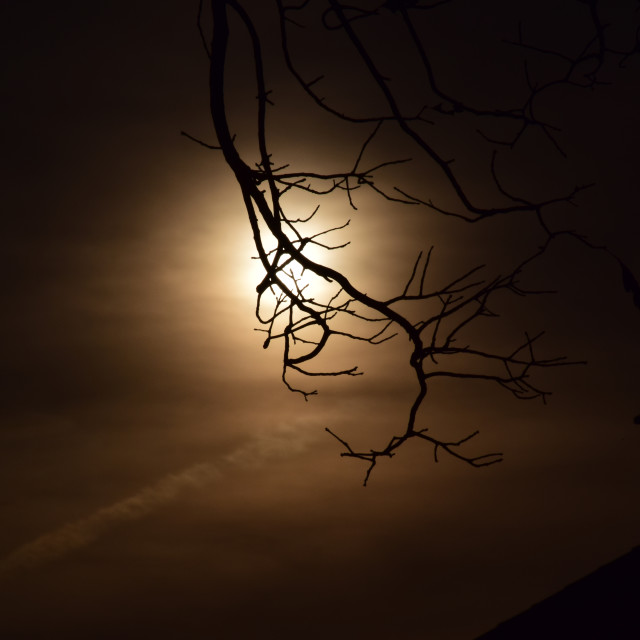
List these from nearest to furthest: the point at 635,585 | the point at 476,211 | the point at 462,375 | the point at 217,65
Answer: the point at 476,211 → the point at 462,375 → the point at 217,65 → the point at 635,585

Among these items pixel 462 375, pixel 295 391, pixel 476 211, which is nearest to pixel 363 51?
pixel 476 211

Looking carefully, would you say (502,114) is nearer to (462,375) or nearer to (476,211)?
(476,211)

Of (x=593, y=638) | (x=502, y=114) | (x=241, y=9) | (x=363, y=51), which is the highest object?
(x=241, y=9)

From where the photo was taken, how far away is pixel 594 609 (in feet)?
9.55

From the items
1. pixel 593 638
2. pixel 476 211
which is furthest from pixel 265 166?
pixel 593 638

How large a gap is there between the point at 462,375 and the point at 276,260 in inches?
25.9

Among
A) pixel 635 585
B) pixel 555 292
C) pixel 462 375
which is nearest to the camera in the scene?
pixel 462 375

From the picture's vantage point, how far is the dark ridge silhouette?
2.75 meters

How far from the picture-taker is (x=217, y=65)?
2.51m

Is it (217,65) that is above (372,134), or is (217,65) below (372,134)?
above

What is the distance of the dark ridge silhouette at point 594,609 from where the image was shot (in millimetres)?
2752

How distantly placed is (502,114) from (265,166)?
0.74 metres

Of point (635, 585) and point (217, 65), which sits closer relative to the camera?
point (217, 65)

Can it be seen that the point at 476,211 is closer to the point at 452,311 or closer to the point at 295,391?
the point at 452,311
